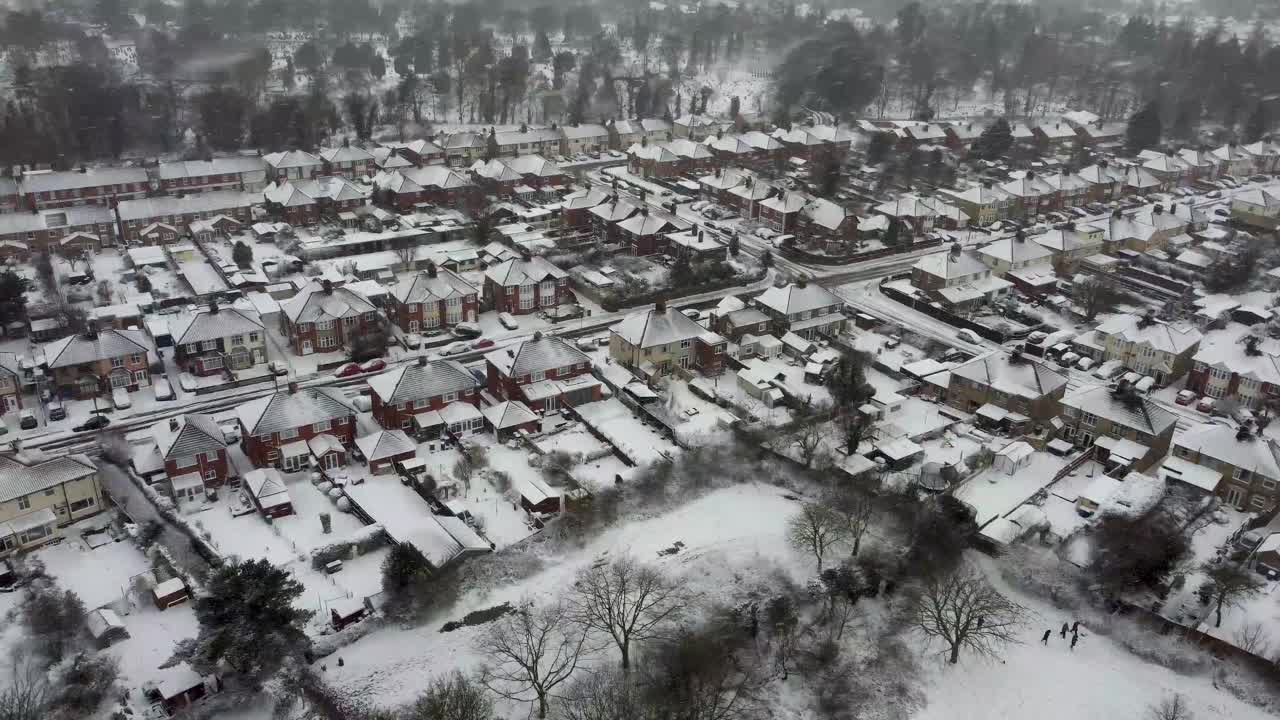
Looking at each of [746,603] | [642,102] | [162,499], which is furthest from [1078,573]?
[642,102]

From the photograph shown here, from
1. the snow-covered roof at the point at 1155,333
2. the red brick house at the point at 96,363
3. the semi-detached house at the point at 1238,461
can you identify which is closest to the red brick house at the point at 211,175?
the red brick house at the point at 96,363

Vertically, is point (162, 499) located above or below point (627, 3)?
below

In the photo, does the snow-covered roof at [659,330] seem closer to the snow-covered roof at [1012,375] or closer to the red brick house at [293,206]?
the snow-covered roof at [1012,375]

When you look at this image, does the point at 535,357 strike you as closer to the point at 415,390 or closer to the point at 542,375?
the point at 542,375

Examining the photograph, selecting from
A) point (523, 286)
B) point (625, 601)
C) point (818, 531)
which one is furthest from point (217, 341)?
point (818, 531)

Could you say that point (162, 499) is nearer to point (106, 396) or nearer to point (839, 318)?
point (106, 396)

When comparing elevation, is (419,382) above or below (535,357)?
below
